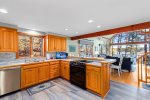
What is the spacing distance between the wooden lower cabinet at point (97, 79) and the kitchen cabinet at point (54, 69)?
182 centimetres

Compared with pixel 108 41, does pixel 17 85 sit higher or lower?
lower

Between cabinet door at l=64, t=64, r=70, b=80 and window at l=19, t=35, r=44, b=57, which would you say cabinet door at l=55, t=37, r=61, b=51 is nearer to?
window at l=19, t=35, r=44, b=57

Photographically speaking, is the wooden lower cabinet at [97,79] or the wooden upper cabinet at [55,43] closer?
the wooden lower cabinet at [97,79]

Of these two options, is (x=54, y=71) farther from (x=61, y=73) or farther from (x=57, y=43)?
(x=57, y=43)

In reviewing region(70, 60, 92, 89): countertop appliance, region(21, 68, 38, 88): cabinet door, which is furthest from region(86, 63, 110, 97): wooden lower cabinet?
region(21, 68, 38, 88): cabinet door

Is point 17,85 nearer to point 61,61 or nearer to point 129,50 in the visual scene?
point 61,61

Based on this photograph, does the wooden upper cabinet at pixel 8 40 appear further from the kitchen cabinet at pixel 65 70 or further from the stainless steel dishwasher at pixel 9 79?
the kitchen cabinet at pixel 65 70

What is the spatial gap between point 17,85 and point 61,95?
1.54 m

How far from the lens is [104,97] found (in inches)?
102

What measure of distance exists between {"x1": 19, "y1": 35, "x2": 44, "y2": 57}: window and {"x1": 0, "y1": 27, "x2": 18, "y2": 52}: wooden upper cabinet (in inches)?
25.8

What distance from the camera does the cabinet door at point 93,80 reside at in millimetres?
2684

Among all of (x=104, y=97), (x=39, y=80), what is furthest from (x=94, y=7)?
(x=39, y=80)

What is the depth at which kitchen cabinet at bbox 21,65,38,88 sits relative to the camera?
10.2 ft

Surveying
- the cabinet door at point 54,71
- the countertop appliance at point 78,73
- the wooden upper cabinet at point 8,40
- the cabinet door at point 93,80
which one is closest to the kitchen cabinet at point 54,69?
the cabinet door at point 54,71
